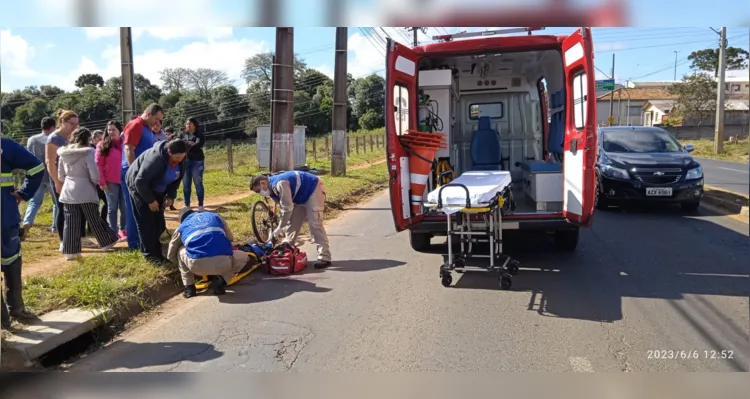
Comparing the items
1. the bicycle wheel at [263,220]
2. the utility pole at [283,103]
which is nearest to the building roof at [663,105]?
the utility pole at [283,103]

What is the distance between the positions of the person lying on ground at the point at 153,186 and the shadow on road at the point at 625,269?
350cm

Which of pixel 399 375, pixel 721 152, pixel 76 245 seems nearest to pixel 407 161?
pixel 399 375

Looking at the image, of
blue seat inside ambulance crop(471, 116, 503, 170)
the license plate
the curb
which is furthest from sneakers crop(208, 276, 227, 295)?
the license plate

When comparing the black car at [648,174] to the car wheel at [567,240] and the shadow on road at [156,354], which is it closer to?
the car wheel at [567,240]

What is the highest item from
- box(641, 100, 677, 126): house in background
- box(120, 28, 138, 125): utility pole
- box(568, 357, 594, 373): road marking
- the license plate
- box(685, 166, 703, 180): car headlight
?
box(641, 100, 677, 126): house in background

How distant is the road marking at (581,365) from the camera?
4.15 metres

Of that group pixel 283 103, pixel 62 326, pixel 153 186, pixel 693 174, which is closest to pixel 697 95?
pixel 693 174

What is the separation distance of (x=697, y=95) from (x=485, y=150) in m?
48.6

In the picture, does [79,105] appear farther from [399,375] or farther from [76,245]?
[399,375]

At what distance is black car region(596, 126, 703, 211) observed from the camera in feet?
35.8

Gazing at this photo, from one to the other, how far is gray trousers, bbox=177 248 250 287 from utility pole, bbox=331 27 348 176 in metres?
11.8

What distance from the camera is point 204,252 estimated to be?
6.11 meters

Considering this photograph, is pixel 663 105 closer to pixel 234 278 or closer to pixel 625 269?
pixel 625 269

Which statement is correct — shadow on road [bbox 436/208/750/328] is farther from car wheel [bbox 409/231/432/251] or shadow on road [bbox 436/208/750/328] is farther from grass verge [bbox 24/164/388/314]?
grass verge [bbox 24/164/388/314]
